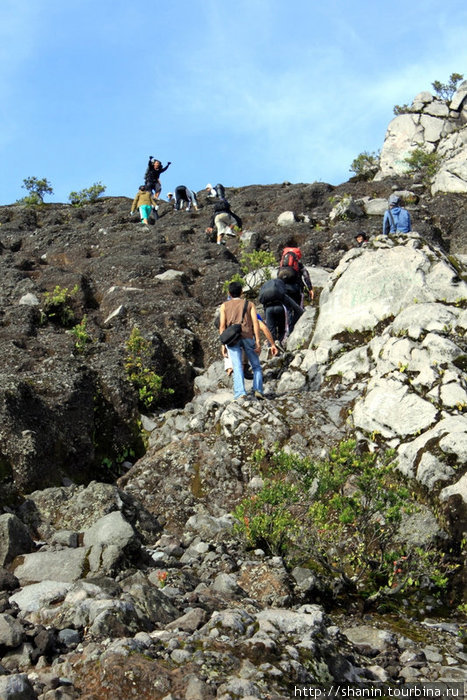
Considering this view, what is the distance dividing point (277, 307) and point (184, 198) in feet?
74.5

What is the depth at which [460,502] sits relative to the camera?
→ 8633 millimetres

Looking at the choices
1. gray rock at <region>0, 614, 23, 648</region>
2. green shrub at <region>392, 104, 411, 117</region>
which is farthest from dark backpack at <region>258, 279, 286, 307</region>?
green shrub at <region>392, 104, 411, 117</region>

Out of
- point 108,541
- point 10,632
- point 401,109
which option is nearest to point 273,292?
point 108,541

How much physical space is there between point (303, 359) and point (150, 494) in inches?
A: 205

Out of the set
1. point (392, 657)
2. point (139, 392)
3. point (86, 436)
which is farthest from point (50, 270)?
point (392, 657)

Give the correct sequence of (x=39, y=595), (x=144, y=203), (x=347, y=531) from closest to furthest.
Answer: (x=39, y=595), (x=347, y=531), (x=144, y=203)

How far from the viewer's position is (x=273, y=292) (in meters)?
15.3

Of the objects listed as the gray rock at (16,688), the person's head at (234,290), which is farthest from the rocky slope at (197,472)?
the person's head at (234,290)

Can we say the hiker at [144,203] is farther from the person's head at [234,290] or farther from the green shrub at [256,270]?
the person's head at [234,290]

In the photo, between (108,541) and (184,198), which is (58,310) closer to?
(108,541)

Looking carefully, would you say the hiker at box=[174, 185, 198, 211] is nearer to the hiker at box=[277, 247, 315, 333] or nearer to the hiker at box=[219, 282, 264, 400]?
the hiker at box=[277, 247, 315, 333]

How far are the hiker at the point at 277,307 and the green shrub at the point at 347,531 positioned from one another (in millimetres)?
7131

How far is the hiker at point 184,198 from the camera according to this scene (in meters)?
36.1

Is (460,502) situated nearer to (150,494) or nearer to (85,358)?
(150,494)
